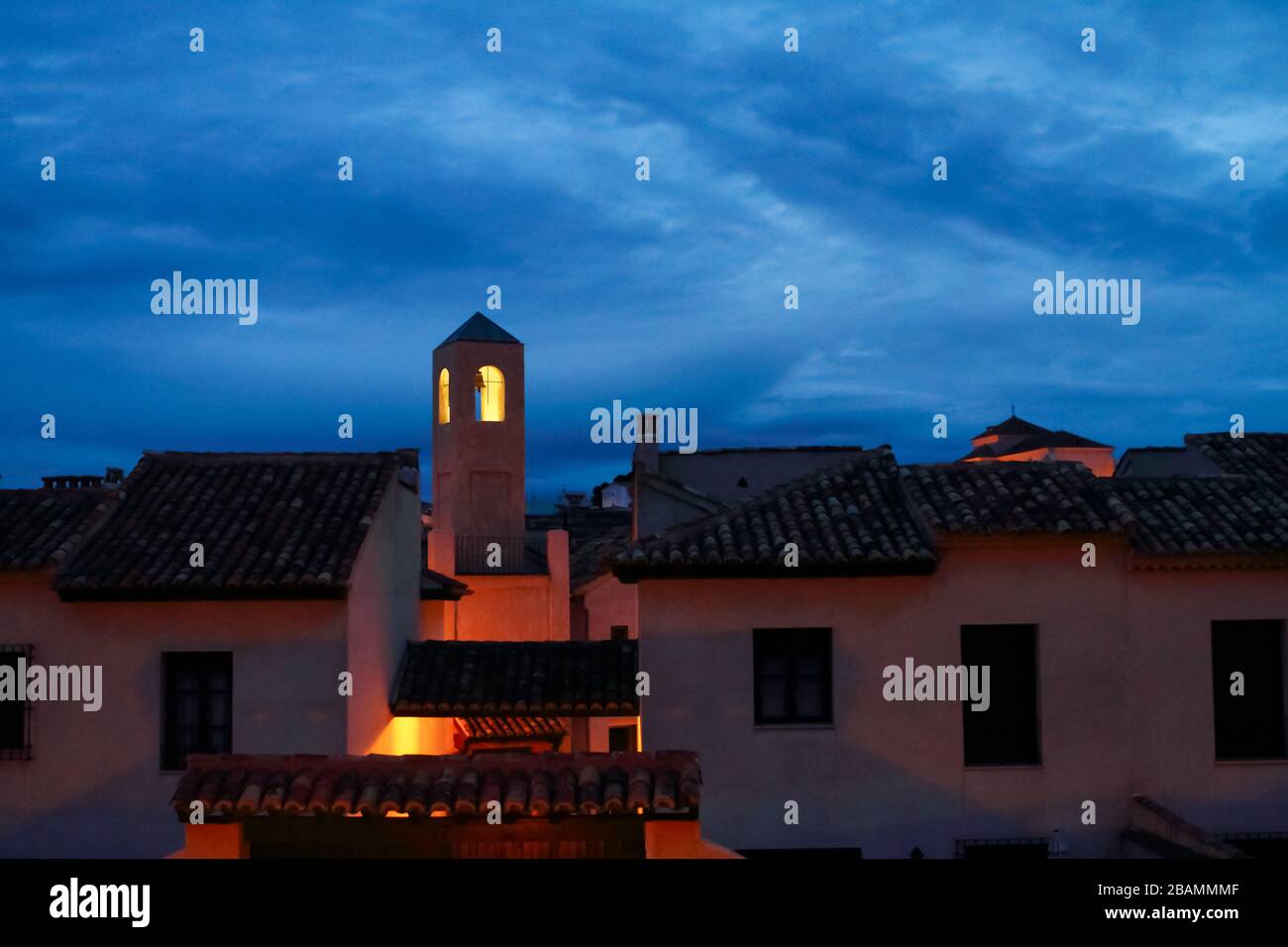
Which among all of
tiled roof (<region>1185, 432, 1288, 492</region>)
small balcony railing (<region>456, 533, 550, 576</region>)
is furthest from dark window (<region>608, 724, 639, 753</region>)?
tiled roof (<region>1185, 432, 1288, 492</region>)

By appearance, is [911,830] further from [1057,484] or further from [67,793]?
[67,793]

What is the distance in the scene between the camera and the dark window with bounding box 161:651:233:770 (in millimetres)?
13984

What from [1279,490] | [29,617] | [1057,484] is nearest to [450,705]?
[29,617]

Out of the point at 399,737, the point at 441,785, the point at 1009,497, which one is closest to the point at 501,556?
the point at 399,737

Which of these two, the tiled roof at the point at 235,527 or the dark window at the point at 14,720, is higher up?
the tiled roof at the point at 235,527

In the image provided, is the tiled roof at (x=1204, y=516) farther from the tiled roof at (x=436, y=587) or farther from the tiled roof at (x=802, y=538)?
the tiled roof at (x=436, y=587)

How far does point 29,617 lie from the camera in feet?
46.1

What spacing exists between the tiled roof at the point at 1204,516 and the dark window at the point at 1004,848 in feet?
11.4

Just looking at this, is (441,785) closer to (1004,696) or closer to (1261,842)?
(1004,696)

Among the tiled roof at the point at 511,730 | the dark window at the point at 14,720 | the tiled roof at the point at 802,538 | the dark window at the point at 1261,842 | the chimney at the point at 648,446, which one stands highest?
the chimney at the point at 648,446

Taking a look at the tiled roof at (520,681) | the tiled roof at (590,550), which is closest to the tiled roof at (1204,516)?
the tiled roof at (520,681)

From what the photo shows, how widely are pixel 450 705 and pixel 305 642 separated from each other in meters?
2.21

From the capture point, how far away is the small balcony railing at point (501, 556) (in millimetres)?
29172
